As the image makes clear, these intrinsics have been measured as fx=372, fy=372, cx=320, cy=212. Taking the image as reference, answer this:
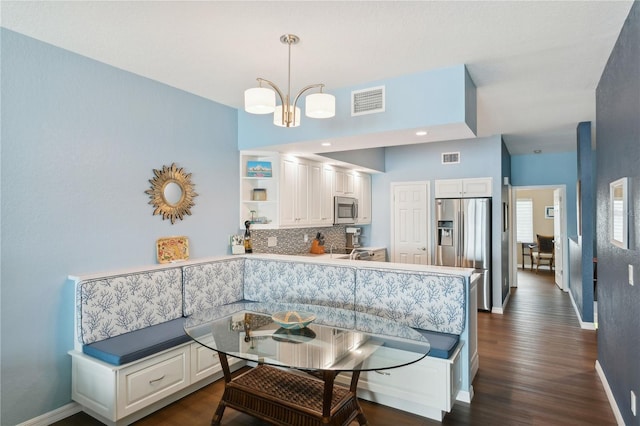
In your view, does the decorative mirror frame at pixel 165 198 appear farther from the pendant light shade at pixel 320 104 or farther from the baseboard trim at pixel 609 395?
the baseboard trim at pixel 609 395

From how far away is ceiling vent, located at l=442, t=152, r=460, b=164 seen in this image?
598 cm

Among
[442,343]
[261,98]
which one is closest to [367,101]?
[261,98]

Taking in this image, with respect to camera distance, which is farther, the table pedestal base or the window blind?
the window blind

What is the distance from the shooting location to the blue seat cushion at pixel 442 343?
2.60 metres

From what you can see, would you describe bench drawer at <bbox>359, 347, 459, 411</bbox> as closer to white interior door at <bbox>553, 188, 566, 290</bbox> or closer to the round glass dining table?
the round glass dining table

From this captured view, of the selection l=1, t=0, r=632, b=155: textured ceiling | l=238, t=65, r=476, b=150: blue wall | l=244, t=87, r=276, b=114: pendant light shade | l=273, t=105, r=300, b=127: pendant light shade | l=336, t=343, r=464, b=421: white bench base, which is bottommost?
l=336, t=343, r=464, b=421: white bench base

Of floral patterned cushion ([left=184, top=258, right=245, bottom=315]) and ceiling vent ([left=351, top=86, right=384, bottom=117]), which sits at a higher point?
ceiling vent ([left=351, top=86, right=384, bottom=117])

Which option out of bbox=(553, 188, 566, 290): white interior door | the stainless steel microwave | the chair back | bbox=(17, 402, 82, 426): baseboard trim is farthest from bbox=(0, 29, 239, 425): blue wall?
the chair back

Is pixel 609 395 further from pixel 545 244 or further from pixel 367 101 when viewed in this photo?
pixel 545 244

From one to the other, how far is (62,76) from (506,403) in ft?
13.8

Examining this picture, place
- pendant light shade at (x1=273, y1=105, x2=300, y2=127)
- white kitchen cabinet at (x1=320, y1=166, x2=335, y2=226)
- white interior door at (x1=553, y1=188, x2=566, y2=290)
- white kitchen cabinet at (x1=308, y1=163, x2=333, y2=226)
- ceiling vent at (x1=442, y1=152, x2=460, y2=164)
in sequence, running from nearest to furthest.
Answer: pendant light shade at (x1=273, y1=105, x2=300, y2=127)
white kitchen cabinet at (x1=308, y1=163, x2=333, y2=226)
white kitchen cabinet at (x1=320, y1=166, x2=335, y2=226)
ceiling vent at (x1=442, y1=152, x2=460, y2=164)
white interior door at (x1=553, y1=188, x2=566, y2=290)

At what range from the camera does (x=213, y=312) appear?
3002 millimetres

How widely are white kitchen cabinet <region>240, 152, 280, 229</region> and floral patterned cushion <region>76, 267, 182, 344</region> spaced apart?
48.6 inches

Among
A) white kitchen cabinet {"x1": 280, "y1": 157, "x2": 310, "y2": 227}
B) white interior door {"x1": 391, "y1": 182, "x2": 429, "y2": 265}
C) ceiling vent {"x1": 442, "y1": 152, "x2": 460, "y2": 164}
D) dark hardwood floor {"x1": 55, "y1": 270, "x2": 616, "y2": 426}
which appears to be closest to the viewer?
dark hardwood floor {"x1": 55, "y1": 270, "x2": 616, "y2": 426}
